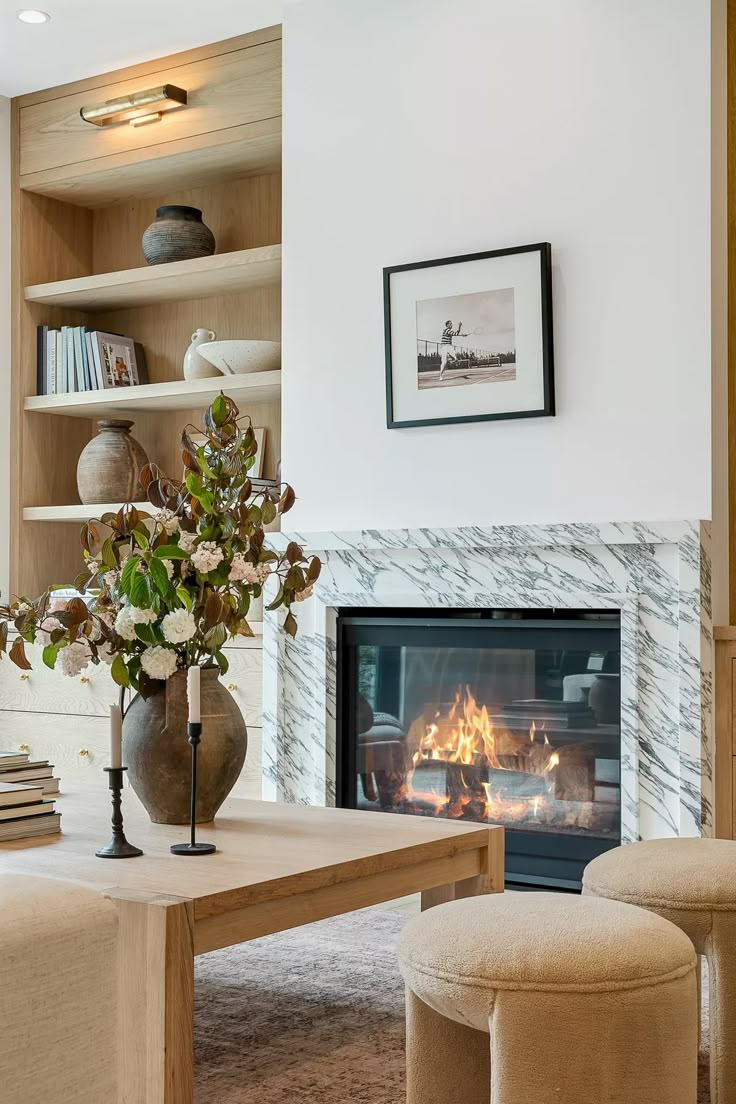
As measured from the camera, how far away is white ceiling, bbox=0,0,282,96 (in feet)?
13.5

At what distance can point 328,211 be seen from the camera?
4.04 meters

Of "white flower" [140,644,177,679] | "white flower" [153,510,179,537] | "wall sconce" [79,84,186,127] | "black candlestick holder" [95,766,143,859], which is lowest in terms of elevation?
"black candlestick holder" [95,766,143,859]

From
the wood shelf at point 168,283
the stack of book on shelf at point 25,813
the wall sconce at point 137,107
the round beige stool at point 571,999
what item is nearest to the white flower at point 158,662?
the stack of book on shelf at point 25,813

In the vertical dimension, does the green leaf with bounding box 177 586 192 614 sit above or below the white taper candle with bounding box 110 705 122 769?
above

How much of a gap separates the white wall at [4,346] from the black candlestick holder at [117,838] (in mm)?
2966

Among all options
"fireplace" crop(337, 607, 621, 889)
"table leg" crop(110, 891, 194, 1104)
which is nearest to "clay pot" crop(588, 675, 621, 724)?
"fireplace" crop(337, 607, 621, 889)

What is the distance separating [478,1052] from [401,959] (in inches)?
10.2

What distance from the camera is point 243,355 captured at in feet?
14.3

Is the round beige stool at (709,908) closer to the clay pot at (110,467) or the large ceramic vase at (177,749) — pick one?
the large ceramic vase at (177,749)

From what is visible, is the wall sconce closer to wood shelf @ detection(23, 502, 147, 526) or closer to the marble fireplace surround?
wood shelf @ detection(23, 502, 147, 526)

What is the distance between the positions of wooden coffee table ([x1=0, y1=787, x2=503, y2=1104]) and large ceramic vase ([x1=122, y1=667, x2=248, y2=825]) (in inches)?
1.9

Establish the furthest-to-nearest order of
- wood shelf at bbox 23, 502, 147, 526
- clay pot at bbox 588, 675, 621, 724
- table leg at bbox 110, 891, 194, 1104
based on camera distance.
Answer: wood shelf at bbox 23, 502, 147, 526 → clay pot at bbox 588, 675, 621, 724 → table leg at bbox 110, 891, 194, 1104

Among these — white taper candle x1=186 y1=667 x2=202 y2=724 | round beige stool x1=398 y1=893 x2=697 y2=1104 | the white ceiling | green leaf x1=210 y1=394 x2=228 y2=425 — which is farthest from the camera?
the white ceiling

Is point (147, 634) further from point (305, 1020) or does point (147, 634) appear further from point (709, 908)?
point (709, 908)
